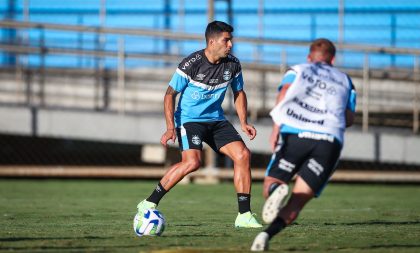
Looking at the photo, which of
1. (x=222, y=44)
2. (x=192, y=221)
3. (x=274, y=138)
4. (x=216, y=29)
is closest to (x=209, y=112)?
(x=222, y=44)

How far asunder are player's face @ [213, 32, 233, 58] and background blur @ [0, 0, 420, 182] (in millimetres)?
7686

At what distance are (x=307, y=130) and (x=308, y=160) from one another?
22 cm

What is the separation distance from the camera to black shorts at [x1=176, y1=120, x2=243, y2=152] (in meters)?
9.30

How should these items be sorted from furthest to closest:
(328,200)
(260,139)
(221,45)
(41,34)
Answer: (41,34) → (260,139) → (328,200) → (221,45)

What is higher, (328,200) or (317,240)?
(317,240)

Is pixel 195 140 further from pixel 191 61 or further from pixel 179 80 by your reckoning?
pixel 191 61

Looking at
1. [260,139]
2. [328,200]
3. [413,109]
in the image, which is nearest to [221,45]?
[328,200]

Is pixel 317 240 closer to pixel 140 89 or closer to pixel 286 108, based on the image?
pixel 286 108

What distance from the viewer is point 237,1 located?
65.1 feet

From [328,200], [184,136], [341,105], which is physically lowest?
[328,200]

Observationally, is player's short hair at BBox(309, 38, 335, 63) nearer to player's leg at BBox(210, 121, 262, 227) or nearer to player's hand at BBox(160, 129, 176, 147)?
player's hand at BBox(160, 129, 176, 147)

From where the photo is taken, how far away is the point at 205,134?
31.0 ft

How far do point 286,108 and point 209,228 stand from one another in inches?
87.4

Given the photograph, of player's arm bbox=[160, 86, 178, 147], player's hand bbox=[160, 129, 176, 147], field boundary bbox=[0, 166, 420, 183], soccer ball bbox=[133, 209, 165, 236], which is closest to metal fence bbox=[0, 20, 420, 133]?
field boundary bbox=[0, 166, 420, 183]
